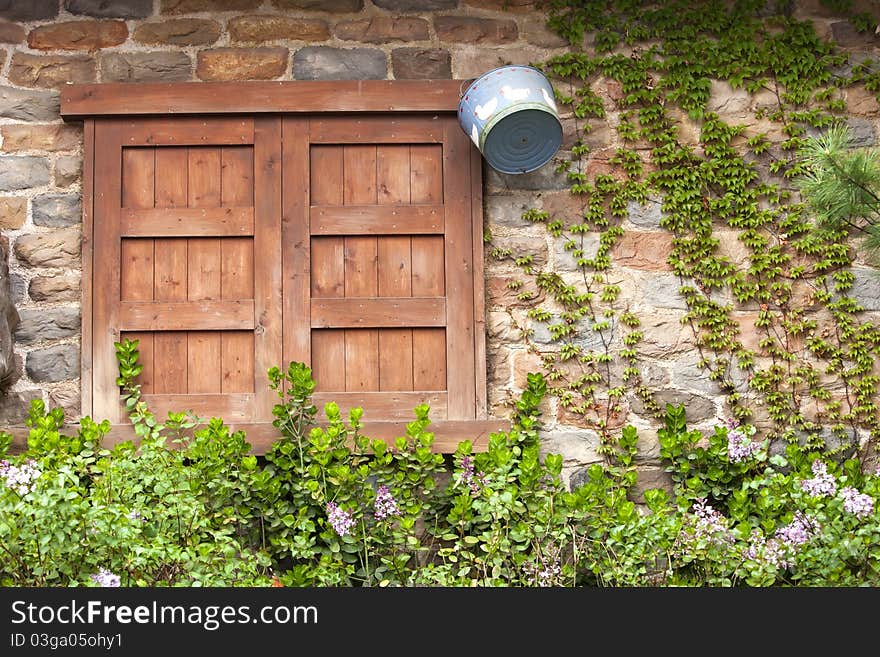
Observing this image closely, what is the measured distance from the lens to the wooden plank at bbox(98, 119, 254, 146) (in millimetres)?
4145

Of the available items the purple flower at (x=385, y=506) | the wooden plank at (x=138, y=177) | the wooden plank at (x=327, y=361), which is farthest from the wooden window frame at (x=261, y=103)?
the purple flower at (x=385, y=506)

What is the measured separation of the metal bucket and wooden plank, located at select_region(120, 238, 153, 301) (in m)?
1.48

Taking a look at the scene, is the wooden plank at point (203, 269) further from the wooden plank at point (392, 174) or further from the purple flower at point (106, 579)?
the purple flower at point (106, 579)

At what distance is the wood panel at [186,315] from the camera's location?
405 cm

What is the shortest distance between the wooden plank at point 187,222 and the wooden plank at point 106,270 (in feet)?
0.25

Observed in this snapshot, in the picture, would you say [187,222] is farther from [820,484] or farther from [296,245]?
[820,484]

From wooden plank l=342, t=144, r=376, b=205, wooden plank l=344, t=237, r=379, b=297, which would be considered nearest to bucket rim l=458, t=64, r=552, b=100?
wooden plank l=342, t=144, r=376, b=205

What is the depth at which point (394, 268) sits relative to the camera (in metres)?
4.11

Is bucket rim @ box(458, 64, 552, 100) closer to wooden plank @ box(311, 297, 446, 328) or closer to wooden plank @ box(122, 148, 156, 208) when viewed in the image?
wooden plank @ box(311, 297, 446, 328)

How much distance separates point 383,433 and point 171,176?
1.47m

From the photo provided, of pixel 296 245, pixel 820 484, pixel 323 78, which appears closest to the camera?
pixel 820 484

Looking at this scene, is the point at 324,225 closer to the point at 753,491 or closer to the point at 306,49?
the point at 306,49

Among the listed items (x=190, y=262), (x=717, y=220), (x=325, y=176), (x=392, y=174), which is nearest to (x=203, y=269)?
(x=190, y=262)

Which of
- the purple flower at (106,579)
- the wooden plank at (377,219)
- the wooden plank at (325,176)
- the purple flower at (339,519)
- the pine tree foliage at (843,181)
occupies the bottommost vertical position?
the purple flower at (106,579)
